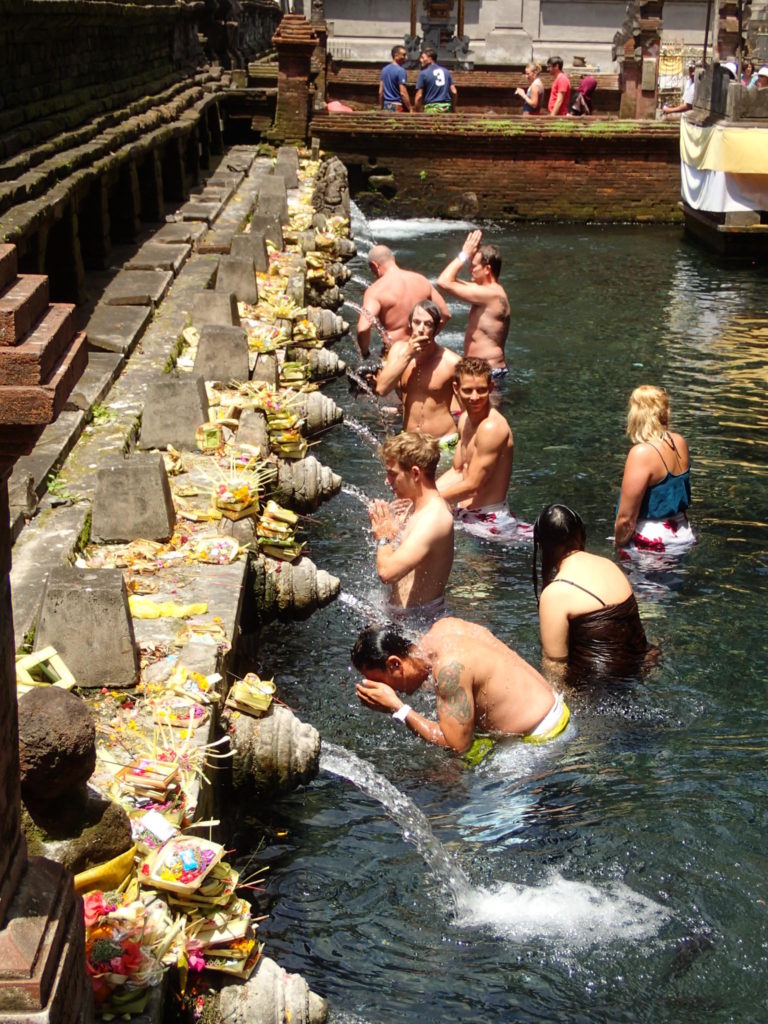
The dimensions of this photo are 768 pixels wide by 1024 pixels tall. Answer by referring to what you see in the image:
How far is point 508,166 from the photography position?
76.1ft

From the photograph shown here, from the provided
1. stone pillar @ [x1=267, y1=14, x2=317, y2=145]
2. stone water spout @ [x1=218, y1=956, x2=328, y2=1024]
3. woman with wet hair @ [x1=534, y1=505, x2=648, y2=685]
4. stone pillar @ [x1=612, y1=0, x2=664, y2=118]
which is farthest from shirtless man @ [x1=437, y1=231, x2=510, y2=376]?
stone pillar @ [x1=612, y1=0, x2=664, y2=118]

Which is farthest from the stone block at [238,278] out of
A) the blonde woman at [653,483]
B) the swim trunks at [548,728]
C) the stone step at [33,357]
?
the stone step at [33,357]

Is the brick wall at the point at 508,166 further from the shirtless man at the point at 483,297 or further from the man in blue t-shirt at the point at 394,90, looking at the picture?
the shirtless man at the point at 483,297

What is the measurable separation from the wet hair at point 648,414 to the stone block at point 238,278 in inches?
216

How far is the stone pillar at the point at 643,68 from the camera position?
2855cm

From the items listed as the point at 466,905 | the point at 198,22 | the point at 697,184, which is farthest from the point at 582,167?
the point at 466,905

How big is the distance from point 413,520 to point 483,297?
16.5ft

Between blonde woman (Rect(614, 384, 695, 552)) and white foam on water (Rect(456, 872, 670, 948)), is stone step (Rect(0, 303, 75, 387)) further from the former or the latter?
blonde woman (Rect(614, 384, 695, 552))

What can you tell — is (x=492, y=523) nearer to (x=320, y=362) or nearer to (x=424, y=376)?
(x=424, y=376)

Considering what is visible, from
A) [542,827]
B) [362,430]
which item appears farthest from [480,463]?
[542,827]

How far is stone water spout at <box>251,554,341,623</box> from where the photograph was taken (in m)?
7.03

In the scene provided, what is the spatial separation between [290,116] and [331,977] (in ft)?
67.0

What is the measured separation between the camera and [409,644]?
5.71 metres

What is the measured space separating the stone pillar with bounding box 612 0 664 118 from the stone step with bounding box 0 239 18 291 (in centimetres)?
2760
